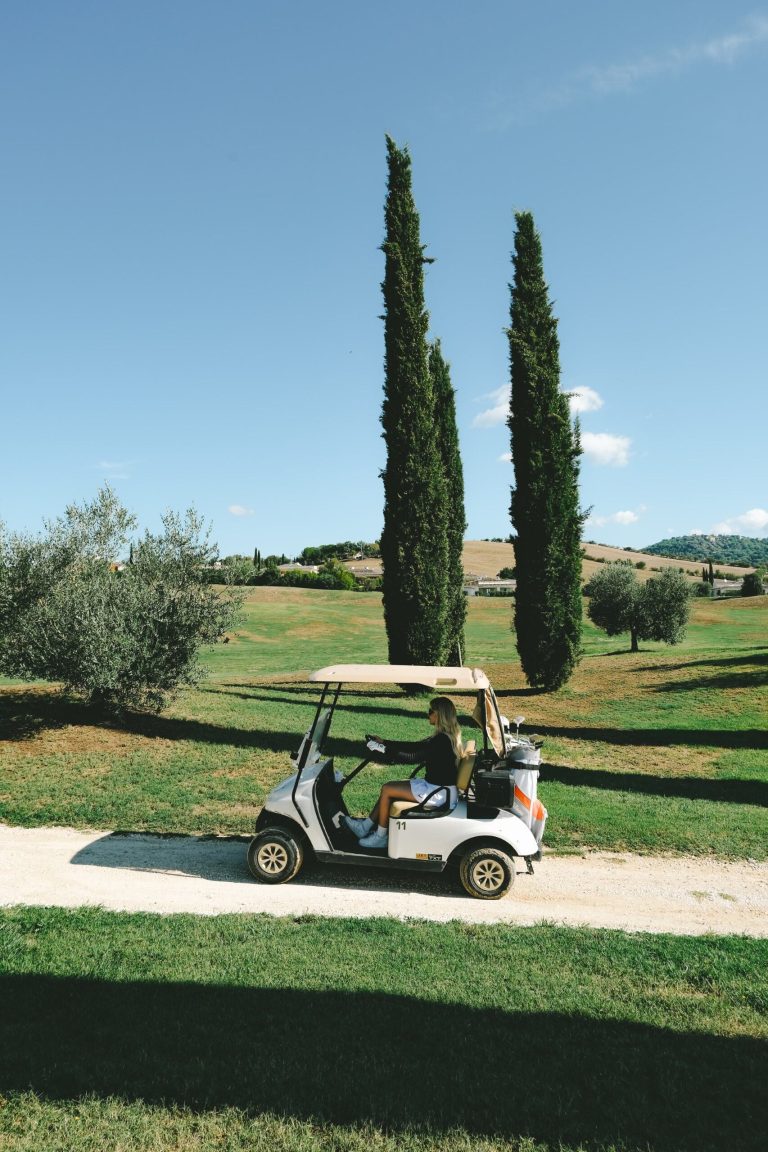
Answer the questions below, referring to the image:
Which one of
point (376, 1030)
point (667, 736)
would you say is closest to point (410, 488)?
point (667, 736)

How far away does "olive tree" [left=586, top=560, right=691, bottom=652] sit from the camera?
4428 cm

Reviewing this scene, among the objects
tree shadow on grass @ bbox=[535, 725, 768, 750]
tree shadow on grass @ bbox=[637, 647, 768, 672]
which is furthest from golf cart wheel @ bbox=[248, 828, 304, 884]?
tree shadow on grass @ bbox=[637, 647, 768, 672]

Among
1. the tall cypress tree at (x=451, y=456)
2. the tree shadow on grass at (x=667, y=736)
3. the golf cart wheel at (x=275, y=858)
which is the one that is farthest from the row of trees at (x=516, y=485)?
the golf cart wheel at (x=275, y=858)

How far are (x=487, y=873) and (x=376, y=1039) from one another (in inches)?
141

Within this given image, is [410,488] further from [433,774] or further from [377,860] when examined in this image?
[377,860]

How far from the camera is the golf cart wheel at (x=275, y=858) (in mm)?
8477

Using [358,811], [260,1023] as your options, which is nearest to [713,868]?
[358,811]

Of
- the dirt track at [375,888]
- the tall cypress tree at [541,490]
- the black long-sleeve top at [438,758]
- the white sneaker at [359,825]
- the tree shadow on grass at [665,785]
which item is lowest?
the tree shadow on grass at [665,785]

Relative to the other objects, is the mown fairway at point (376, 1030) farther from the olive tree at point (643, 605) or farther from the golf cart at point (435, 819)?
the olive tree at point (643, 605)

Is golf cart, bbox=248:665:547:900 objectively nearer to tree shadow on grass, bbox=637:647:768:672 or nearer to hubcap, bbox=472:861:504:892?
hubcap, bbox=472:861:504:892

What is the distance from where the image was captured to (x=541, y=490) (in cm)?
2711

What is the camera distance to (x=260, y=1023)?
5.01 meters

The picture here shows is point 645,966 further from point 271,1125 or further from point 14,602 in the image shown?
point 14,602

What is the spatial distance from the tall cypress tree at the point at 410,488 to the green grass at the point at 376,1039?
2034cm
